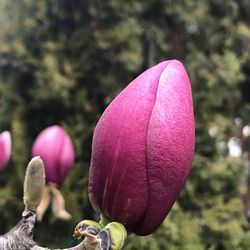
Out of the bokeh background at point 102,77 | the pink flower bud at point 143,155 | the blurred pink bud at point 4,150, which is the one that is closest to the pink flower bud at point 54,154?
the blurred pink bud at point 4,150

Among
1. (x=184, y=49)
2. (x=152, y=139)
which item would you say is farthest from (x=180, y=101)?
(x=184, y=49)

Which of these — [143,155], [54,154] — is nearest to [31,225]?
[143,155]

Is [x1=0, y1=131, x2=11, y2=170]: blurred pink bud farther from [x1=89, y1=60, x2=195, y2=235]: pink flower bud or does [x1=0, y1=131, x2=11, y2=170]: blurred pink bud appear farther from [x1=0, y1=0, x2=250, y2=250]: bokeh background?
[x1=89, y1=60, x2=195, y2=235]: pink flower bud

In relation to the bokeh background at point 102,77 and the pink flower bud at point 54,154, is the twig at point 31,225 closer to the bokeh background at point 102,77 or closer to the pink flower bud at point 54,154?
the pink flower bud at point 54,154

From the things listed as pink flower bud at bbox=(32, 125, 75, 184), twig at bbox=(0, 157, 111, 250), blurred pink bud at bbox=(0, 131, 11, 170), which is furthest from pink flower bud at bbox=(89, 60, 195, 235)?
blurred pink bud at bbox=(0, 131, 11, 170)

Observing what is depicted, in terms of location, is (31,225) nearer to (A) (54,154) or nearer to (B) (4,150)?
(A) (54,154)

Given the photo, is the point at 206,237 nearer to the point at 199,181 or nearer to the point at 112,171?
the point at 199,181
